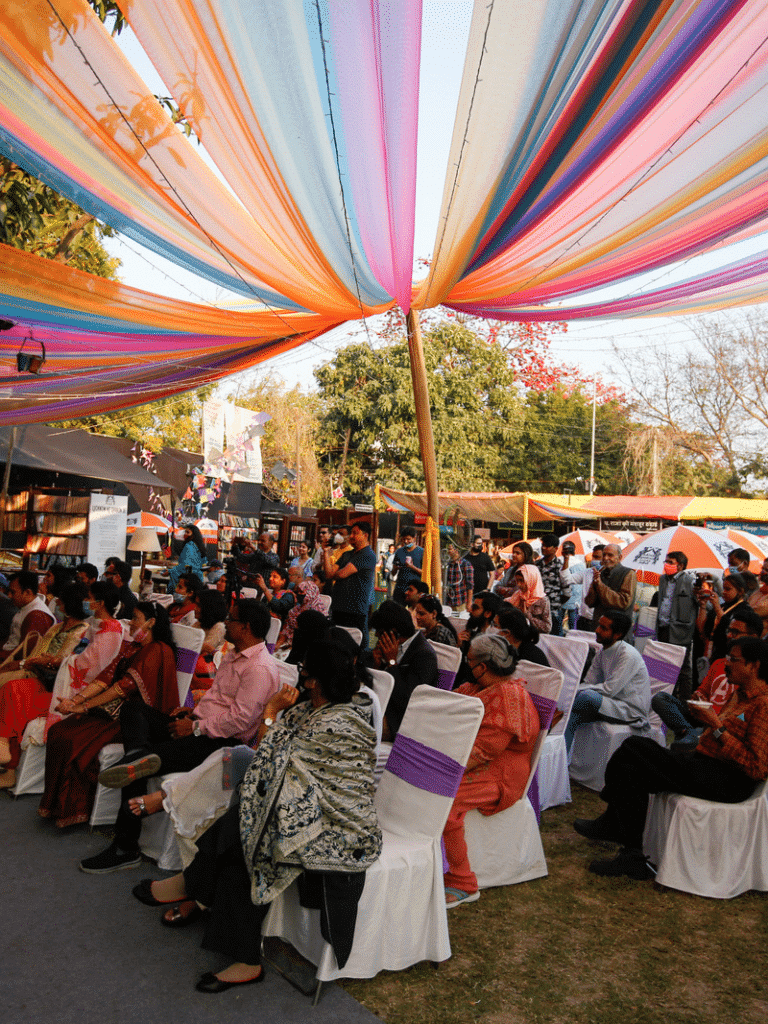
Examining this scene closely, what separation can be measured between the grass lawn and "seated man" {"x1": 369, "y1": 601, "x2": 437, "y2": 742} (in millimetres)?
993

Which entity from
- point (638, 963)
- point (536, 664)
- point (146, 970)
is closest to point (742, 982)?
point (638, 963)

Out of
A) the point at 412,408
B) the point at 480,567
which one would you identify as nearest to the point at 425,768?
the point at 480,567

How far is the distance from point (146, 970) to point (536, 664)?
2.15 m

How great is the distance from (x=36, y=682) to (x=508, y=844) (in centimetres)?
280

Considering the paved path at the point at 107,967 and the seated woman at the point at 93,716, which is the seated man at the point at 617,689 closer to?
the seated woman at the point at 93,716

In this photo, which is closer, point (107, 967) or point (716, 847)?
point (107, 967)

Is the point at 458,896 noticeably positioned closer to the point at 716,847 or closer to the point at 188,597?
the point at 716,847

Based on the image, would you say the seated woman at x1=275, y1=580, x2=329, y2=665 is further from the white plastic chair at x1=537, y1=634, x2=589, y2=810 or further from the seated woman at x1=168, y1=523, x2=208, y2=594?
the white plastic chair at x1=537, y1=634, x2=589, y2=810

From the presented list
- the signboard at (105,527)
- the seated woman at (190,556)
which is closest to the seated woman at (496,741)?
the seated woman at (190,556)

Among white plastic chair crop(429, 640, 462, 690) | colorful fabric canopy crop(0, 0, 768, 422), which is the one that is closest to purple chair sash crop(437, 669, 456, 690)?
white plastic chair crop(429, 640, 462, 690)

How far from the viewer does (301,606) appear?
6.78m

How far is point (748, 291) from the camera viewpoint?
16.4 feet

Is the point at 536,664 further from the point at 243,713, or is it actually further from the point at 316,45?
the point at 316,45

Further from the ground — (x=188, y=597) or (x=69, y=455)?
(x=69, y=455)
